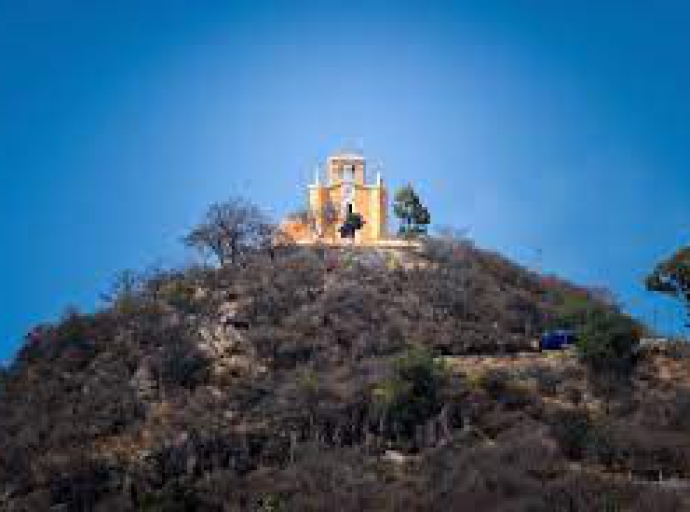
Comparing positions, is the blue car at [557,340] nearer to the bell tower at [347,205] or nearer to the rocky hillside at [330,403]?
the rocky hillside at [330,403]

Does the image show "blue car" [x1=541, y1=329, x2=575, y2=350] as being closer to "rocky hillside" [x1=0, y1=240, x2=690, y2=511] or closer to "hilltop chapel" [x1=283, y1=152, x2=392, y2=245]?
"rocky hillside" [x1=0, y1=240, x2=690, y2=511]

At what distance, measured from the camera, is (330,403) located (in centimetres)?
5381

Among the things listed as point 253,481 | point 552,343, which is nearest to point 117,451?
point 253,481

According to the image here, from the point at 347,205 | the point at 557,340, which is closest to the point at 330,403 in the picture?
the point at 557,340

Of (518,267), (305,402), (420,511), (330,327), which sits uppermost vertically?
(518,267)

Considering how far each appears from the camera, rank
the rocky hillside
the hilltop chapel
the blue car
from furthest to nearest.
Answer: the hilltop chapel → the blue car → the rocky hillside

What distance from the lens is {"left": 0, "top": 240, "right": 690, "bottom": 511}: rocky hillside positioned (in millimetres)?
46375

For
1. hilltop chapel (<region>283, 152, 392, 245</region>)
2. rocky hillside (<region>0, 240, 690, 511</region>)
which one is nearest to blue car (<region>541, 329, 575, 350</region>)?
rocky hillside (<region>0, 240, 690, 511</region>)

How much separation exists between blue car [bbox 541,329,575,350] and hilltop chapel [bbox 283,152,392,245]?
19.4 metres

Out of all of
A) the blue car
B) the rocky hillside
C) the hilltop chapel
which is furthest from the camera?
the hilltop chapel

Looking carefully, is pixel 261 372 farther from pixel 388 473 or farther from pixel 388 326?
pixel 388 473

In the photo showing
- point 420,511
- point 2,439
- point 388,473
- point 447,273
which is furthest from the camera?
point 447,273

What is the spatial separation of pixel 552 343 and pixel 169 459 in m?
19.7

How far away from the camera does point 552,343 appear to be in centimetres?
6250
